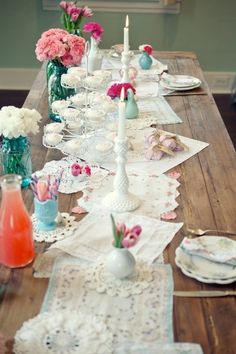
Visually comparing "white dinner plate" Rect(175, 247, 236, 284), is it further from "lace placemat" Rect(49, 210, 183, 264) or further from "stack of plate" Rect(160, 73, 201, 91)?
"stack of plate" Rect(160, 73, 201, 91)

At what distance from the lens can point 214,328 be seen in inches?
44.4

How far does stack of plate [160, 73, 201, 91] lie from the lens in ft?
8.41

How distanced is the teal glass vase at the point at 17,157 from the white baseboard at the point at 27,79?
9.88 feet

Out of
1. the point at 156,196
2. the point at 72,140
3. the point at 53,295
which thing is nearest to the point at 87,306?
the point at 53,295

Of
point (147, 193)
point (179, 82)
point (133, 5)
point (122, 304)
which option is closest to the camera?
point (122, 304)

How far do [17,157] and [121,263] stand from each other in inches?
23.0

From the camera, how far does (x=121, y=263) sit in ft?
4.03

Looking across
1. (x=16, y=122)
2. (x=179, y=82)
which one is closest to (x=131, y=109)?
(x=179, y=82)

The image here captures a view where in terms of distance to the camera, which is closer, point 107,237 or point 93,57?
point 107,237

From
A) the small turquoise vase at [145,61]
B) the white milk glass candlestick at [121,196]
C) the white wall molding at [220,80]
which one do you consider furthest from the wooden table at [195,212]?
the white wall molding at [220,80]

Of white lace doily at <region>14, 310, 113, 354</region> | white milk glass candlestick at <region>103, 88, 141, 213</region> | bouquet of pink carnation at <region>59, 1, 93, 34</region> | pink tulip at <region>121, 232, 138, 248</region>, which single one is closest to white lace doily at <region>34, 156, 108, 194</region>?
white milk glass candlestick at <region>103, 88, 141, 213</region>

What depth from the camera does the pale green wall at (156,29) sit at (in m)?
4.34

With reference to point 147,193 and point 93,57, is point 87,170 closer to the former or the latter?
point 147,193

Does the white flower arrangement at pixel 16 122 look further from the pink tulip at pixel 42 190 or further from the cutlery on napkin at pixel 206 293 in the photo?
the cutlery on napkin at pixel 206 293
